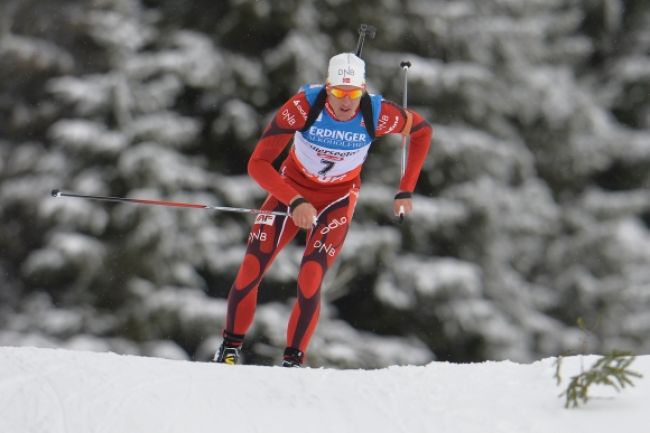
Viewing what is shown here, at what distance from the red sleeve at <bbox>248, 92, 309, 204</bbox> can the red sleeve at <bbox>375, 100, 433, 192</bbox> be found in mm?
491

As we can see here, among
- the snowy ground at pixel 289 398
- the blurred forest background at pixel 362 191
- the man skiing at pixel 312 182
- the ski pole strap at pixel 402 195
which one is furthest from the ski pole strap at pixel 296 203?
the blurred forest background at pixel 362 191

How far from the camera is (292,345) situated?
6.38 metres

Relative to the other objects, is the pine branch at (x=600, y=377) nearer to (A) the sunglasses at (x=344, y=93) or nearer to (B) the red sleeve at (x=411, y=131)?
(A) the sunglasses at (x=344, y=93)

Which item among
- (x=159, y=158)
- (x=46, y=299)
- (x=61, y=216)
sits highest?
(x=159, y=158)

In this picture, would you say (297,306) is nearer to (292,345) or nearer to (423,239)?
(292,345)

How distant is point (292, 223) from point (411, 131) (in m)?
0.93

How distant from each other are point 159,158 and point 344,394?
1099cm

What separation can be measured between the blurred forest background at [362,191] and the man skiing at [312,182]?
801 cm

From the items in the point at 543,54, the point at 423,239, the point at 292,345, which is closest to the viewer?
the point at 292,345

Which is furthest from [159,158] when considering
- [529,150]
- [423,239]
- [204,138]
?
[529,150]

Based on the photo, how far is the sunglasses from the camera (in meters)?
6.30

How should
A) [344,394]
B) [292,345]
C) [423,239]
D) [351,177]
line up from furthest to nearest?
[423,239], [351,177], [292,345], [344,394]

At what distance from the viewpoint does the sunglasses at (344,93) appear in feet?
20.7

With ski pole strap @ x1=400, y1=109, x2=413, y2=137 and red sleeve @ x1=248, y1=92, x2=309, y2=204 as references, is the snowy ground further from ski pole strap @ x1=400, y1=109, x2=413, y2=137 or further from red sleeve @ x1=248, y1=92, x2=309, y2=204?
ski pole strap @ x1=400, y1=109, x2=413, y2=137
